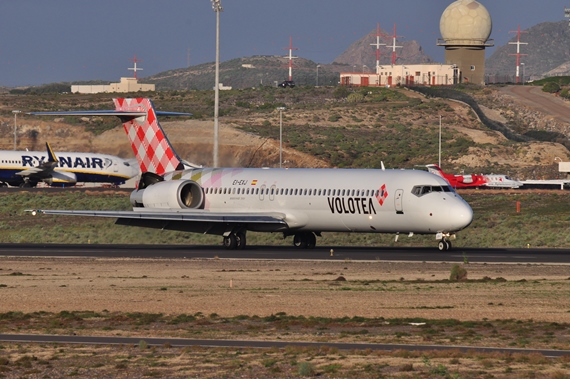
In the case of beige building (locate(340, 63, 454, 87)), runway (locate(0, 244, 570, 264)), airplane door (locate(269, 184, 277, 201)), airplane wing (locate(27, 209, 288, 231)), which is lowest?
runway (locate(0, 244, 570, 264))

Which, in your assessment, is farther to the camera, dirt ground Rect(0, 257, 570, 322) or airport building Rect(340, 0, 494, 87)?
airport building Rect(340, 0, 494, 87)

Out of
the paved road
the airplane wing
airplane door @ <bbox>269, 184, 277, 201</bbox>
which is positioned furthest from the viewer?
the paved road

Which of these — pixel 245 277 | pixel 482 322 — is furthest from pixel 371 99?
pixel 482 322

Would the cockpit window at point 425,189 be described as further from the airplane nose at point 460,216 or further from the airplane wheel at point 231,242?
the airplane wheel at point 231,242

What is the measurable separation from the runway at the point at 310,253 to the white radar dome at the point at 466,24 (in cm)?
11428

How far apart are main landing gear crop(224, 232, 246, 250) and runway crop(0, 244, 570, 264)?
36 cm

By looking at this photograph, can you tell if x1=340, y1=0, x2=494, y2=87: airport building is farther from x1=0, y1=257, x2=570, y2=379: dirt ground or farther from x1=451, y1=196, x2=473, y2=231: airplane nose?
x1=0, y1=257, x2=570, y2=379: dirt ground

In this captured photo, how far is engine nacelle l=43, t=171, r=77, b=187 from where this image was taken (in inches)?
3748

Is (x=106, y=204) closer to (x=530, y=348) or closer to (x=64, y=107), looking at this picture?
(x=530, y=348)

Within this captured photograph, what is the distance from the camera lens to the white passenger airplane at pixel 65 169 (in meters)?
95.0

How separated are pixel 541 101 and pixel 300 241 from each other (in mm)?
105065

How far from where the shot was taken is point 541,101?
14662 centimetres

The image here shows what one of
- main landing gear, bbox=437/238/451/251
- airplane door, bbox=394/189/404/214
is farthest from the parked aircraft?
airplane door, bbox=394/189/404/214

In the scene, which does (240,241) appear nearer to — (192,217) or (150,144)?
(192,217)
